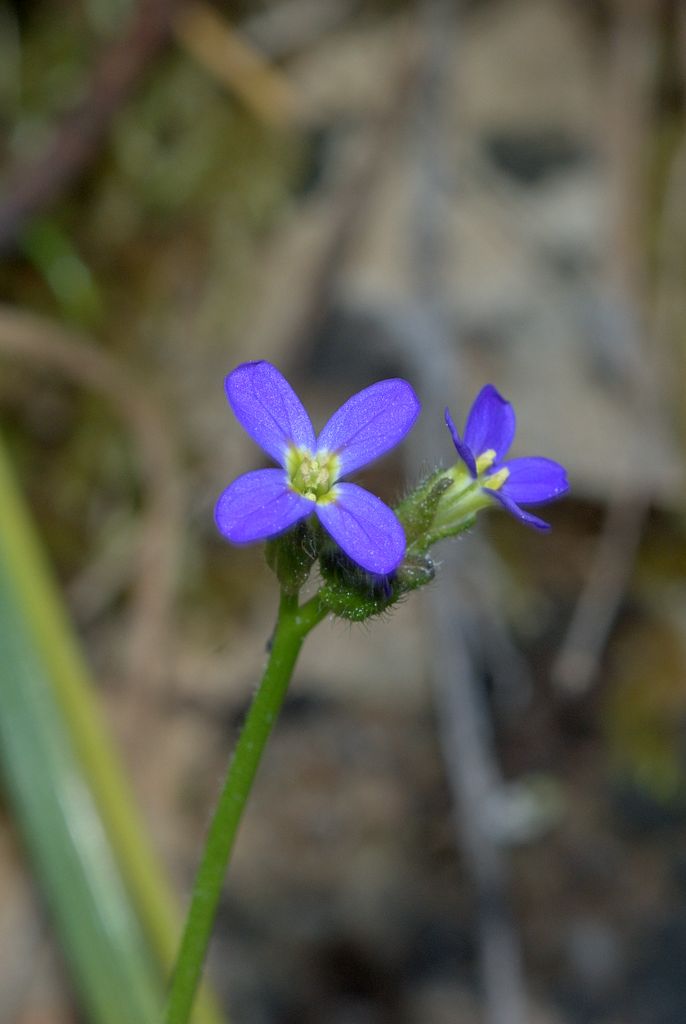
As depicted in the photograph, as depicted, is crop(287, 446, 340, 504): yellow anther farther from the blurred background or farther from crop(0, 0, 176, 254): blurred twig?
crop(0, 0, 176, 254): blurred twig

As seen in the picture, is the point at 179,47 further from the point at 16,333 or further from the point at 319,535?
the point at 319,535

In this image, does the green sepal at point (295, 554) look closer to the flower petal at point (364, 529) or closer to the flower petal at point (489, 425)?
the flower petal at point (364, 529)

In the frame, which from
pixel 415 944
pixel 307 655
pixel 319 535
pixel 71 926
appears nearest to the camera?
pixel 319 535

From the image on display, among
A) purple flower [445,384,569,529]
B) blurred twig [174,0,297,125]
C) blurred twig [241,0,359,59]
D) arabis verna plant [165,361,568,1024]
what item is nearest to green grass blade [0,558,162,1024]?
arabis verna plant [165,361,568,1024]

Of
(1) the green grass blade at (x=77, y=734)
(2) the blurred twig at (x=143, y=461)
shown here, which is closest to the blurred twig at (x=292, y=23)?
(2) the blurred twig at (x=143, y=461)

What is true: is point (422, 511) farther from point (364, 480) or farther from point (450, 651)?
point (364, 480)

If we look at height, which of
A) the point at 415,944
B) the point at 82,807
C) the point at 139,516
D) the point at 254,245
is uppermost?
the point at 254,245

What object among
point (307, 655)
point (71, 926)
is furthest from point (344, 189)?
point (71, 926)
